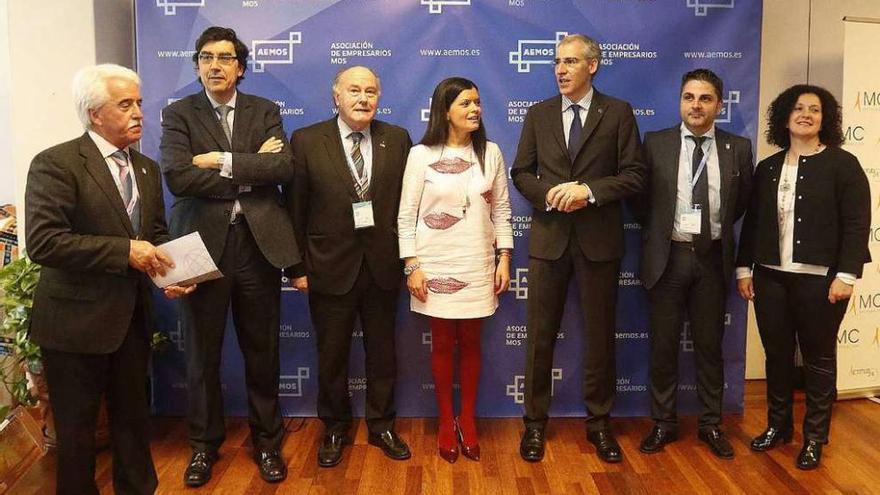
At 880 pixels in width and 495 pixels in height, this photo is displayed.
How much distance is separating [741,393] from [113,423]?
3.08 meters

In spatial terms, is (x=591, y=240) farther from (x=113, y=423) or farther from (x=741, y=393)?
(x=113, y=423)

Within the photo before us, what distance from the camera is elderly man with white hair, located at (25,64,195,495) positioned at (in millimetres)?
2059

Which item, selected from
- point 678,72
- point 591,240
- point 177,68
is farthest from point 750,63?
point 177,68

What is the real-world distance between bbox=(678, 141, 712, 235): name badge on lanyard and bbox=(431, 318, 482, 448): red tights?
101 centimetres

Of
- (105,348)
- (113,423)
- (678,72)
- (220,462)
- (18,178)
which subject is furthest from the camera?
(678,72)

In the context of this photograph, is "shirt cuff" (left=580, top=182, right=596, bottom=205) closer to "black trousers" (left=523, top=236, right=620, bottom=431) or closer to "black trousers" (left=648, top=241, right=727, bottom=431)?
"black trousers" (left=523, top=236, right=620, bottom=431)

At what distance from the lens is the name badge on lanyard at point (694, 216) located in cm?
297

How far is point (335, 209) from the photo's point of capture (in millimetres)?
2885

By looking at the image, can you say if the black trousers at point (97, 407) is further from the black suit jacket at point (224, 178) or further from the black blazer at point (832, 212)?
the black blazer at point (832, 212)

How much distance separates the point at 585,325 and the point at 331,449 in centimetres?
130

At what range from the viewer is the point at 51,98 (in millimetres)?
3291

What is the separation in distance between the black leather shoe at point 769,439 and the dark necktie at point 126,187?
2.84 m

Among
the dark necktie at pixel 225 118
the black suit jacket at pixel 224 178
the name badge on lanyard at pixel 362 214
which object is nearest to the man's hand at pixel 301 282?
the black suit jacket at pixel 224 178

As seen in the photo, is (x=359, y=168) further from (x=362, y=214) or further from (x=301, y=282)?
(x=301, y=282)
